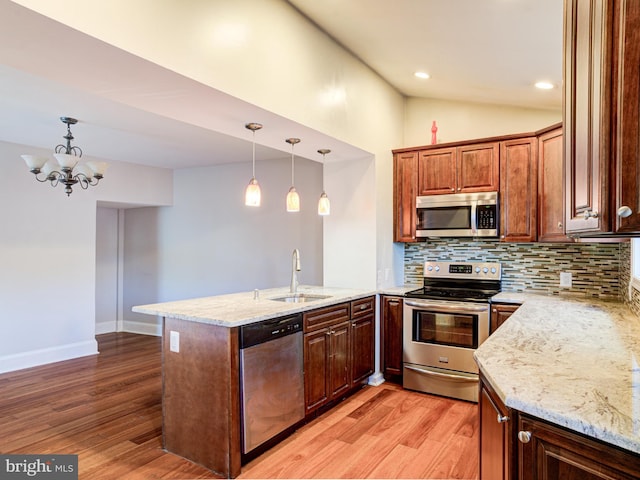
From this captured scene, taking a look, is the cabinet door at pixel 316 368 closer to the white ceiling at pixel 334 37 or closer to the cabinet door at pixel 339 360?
the cabinet door at pixel 339 360

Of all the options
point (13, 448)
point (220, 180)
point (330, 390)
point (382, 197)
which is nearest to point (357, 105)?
point (382, 197)

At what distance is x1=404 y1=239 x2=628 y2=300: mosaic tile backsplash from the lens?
3.47m

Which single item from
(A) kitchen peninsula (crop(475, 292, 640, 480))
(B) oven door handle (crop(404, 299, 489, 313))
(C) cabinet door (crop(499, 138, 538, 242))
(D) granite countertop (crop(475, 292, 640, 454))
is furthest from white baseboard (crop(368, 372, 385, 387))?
(A) kitchen peninsula (crop(475, 292, 640, 480))

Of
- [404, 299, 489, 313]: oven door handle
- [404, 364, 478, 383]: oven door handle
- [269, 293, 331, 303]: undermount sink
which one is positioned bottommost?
[404, 364, 478, 383]: oven door handle

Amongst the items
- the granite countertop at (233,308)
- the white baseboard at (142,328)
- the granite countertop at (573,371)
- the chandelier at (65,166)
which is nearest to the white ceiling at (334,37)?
the chandelier at (65,166)

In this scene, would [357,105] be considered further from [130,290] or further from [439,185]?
[130,290]

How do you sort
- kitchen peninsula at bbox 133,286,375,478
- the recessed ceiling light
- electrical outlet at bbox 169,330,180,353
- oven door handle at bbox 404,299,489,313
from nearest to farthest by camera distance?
kitchen peninsula at bbox 133,286,375,478 → electrical outlet at bbox 169,330,180,353 → the recessed ceiling light → oven door handle at bbox 404,299,489,313

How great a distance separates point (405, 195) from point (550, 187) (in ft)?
4.20

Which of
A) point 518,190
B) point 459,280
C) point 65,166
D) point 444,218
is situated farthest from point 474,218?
point 65,166

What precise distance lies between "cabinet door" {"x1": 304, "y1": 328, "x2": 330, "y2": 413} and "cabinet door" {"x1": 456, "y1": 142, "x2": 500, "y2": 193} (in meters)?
1.91

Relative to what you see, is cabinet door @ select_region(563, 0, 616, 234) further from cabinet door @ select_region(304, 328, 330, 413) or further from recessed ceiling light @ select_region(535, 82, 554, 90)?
cabinet door @ select_region(304, 328, 330, 413)

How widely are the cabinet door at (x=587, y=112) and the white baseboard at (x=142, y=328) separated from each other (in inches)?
235

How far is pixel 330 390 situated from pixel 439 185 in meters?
2.14

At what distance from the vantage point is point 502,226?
370 cm
